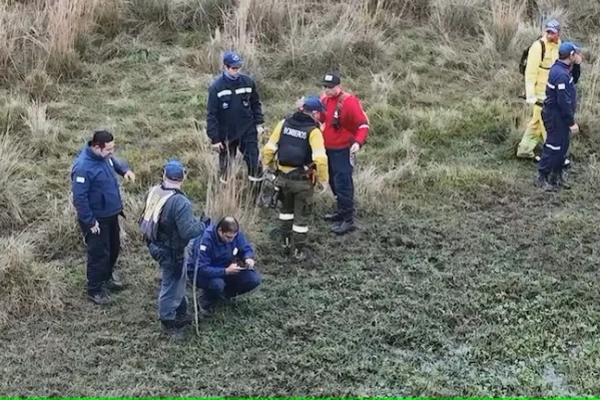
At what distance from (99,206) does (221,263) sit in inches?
42.6

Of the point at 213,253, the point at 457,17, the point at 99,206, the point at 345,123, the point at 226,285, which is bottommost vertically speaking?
the point at 226,285

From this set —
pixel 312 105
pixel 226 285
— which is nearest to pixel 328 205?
pixel 312 105

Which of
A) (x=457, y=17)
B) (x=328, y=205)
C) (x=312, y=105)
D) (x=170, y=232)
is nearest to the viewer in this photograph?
(x=170, y=232)

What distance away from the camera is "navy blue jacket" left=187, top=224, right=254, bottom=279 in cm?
673

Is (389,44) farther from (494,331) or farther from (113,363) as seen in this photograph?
(113,363)

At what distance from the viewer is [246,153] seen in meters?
8.85

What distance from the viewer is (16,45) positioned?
1172 centimetres

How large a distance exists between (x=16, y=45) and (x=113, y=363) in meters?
6.70

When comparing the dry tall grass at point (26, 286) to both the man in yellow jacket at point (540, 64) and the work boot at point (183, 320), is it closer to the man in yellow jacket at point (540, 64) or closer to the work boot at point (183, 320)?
the work boot at point (183, 320)

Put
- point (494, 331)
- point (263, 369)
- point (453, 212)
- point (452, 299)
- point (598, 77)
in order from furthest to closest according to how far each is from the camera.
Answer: point (598, 77)
point (453, 212)
point (452, 299)
point (494, 331)
point (263, 369)

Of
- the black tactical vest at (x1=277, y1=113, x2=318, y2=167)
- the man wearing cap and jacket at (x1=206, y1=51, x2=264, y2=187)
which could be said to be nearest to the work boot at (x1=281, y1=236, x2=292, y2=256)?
the black tactical vest at (x1=277, y1=113, x2=318, y2=167)

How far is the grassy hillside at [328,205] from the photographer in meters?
6.40

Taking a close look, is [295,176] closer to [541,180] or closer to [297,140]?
[297,140]

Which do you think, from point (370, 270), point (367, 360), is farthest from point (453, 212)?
point (367, 360)
